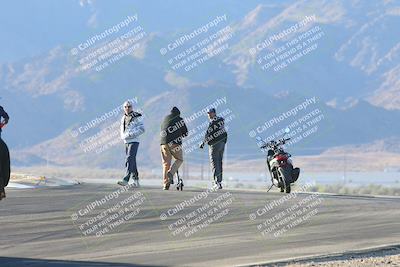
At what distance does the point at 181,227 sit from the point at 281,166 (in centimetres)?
714

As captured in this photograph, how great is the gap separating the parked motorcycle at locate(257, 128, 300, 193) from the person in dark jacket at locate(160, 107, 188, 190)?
6.08 feet

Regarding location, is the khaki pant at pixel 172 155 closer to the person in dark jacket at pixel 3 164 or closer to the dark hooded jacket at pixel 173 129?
the dark hooded jacket at pixel 173 129

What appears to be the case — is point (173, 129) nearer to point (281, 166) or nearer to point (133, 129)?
point (133, 129)

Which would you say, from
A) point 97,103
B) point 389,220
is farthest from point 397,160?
point 389,220

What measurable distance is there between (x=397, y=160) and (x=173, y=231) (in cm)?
14429

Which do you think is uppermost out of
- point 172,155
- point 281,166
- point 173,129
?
point 173,129

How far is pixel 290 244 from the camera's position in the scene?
44.4ft

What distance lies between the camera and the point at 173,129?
2114 cm

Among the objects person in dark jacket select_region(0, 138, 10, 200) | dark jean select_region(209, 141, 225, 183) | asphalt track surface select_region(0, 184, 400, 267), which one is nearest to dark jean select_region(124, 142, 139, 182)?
asphalt track surface select_region(0, 184, 400, 267)

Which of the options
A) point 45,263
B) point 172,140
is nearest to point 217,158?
point 172,140

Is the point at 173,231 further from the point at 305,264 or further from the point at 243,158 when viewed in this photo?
the point at 243,158

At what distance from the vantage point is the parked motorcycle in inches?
855

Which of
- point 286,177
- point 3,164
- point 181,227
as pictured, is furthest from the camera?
point 286,177

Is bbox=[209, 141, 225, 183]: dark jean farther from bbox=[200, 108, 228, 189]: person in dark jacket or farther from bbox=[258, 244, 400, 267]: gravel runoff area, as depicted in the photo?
bbox=[258, 244, 400, 267]: gravel runoff area
